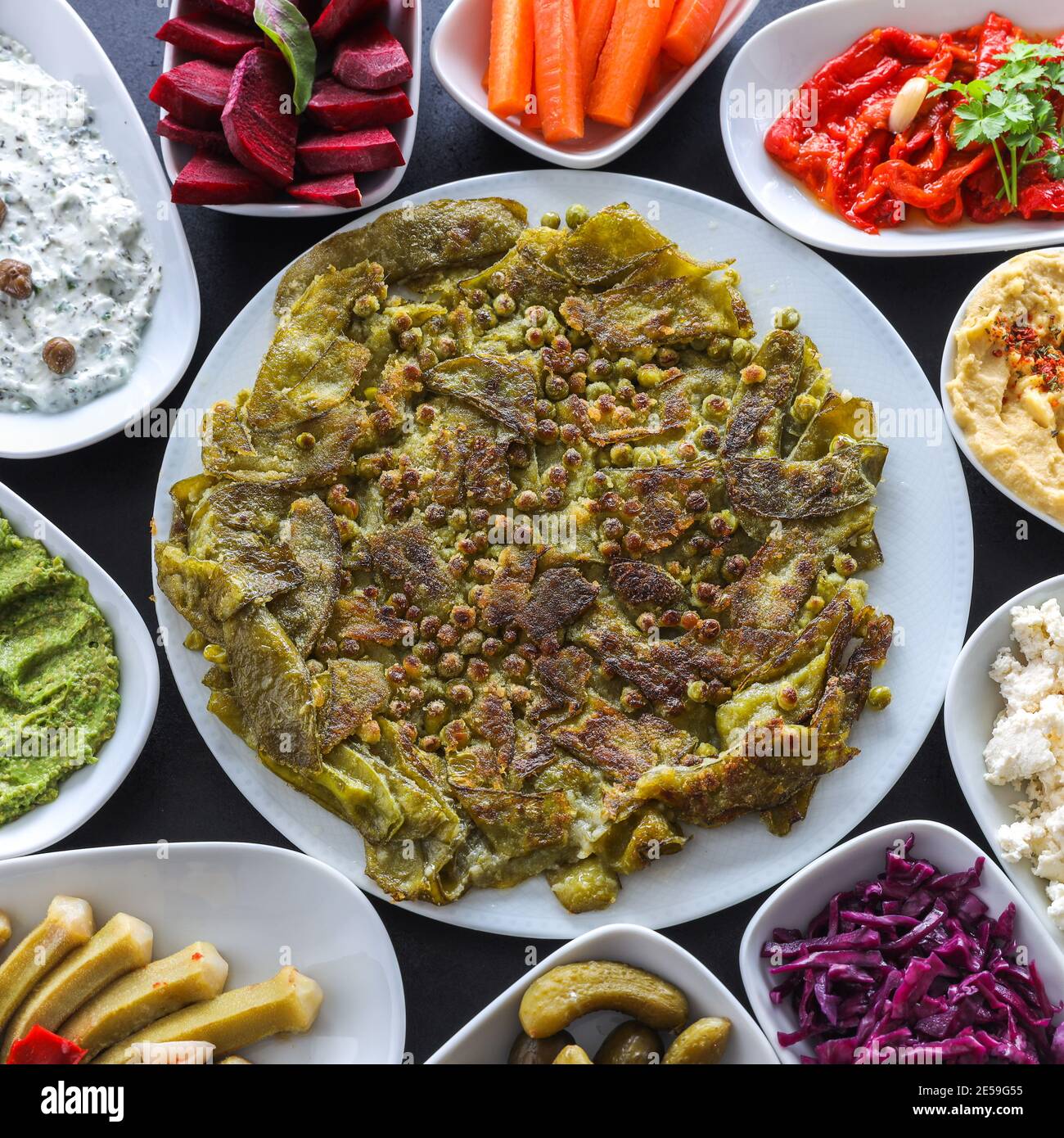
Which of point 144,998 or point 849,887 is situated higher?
point 849,887

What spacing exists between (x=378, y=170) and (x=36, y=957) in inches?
132

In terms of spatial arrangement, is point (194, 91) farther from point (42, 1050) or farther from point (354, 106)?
point (42, 1050)

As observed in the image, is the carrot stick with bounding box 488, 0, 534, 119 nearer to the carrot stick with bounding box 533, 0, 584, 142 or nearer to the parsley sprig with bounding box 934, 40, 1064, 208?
the carrot stick with bounding box 533, 0, 584, 142

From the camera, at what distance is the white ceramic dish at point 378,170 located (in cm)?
457

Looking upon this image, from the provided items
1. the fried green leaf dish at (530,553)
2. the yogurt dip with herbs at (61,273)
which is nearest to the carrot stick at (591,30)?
the fried green leaf dish at (530,553)

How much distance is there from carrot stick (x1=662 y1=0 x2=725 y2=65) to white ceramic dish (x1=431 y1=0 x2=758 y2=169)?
60mm

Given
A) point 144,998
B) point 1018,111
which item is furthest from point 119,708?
point 1018,111

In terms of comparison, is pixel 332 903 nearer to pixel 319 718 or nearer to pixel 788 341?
pixel 319 718

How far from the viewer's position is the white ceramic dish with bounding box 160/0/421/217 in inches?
180

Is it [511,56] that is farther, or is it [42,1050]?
[511,56]

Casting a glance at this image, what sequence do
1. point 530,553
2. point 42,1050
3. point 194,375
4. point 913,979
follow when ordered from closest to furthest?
point 42,1050, point 913,979, point 530,553, point 194,375

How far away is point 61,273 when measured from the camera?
4605 mm

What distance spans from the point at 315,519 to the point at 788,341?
2.02m

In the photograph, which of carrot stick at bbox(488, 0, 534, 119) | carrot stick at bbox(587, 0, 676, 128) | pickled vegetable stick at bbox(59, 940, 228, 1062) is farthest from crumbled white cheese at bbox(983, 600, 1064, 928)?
pickled vegetable stick at bbox(59, 940, 228, 1062)
